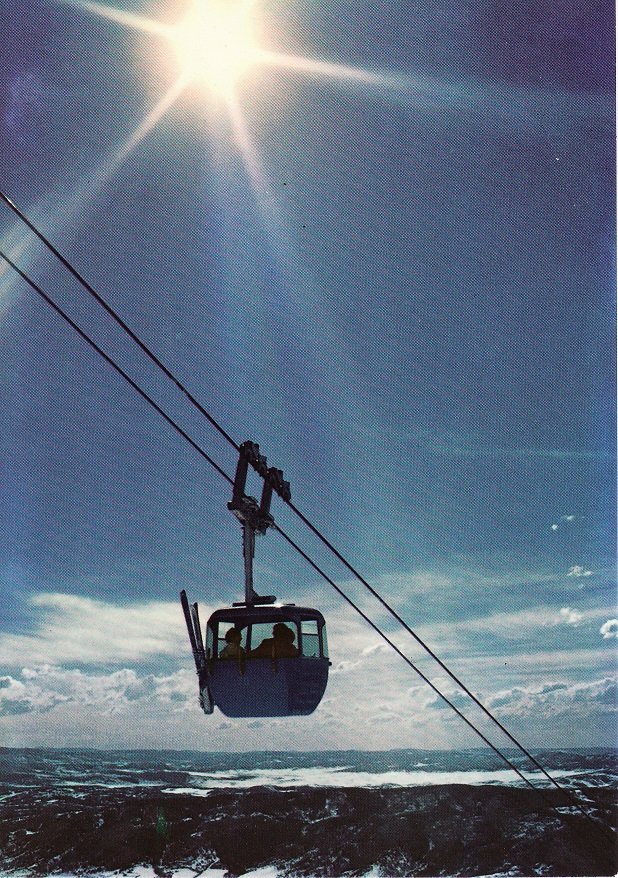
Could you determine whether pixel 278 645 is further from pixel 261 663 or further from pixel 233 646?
pixel 233 646

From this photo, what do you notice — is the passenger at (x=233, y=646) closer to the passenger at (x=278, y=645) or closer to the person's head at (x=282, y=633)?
the passenger at (x=278, y=645)

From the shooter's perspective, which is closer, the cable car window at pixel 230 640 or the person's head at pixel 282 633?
the cable car window at pixel 230 640

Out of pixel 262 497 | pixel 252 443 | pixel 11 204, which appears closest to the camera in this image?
pixel 11 204

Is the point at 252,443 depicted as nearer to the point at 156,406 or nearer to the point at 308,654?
the point at 156,406

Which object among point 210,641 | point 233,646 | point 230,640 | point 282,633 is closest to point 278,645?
point 282,633

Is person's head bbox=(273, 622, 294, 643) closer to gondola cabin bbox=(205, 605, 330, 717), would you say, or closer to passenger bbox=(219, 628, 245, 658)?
gondola cabin bbox=(205, 605, 330, 717)

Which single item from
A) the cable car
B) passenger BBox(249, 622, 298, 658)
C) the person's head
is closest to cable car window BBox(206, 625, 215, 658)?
the cable car

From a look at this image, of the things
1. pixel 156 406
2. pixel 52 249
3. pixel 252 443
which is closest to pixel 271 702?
pixel 252 443

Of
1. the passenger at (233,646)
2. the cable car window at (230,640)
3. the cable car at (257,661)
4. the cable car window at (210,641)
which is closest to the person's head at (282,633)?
the cable car at (257,661)
